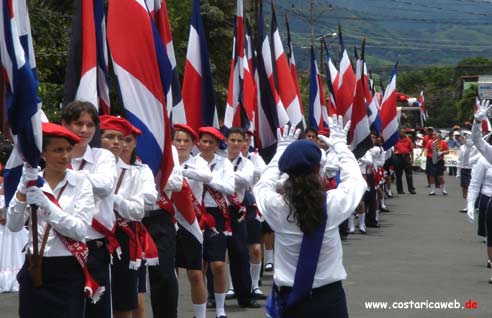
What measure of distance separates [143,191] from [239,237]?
12.5 feet

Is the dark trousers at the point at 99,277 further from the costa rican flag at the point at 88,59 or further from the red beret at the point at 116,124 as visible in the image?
the costa rican flag at the point at 88,59

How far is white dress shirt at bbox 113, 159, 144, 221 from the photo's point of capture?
26.5 ft

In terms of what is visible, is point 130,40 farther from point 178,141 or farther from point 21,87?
point 21,87

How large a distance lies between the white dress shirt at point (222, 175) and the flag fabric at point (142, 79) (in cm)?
178

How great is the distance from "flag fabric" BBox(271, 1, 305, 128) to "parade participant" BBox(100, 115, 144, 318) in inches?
267

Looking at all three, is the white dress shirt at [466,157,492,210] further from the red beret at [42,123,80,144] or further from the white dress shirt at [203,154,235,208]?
the red beret at [42,123,80,144]

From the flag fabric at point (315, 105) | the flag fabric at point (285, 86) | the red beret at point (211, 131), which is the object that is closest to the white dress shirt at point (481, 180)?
the flag fabric at point (285, 86)

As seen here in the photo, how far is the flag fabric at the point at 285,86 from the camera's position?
50.3ft

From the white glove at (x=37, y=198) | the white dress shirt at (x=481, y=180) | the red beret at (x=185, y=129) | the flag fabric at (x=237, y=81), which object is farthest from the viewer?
the white dress shirt at (x=481, y=180)

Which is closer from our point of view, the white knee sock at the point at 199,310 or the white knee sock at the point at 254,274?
the white knee sock at the point at 199,310

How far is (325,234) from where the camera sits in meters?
6.59

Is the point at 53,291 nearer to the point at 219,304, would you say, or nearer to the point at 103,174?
the point at 103,174

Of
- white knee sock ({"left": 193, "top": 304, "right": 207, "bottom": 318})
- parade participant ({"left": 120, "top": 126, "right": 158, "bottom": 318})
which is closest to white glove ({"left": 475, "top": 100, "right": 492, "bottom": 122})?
white knee sock ({"left": 193, "top": 304, "right": 207, "bottom": 318})

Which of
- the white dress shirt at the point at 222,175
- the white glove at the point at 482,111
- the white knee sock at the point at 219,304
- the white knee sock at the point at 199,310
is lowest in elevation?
the white knee sock at the point at 219,304
